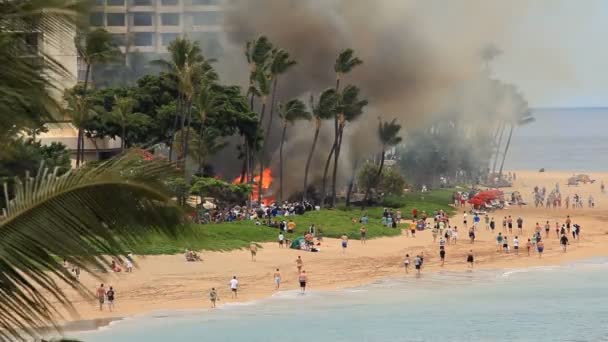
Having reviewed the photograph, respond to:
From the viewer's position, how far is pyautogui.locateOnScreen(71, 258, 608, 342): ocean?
32.2 metres

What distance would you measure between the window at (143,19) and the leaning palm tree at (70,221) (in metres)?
114

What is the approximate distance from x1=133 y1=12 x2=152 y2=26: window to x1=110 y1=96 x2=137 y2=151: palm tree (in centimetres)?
5787

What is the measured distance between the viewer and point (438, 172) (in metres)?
94.9

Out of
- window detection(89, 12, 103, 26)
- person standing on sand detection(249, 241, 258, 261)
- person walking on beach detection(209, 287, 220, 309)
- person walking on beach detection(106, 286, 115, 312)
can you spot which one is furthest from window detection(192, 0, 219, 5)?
window detection(89, 12, 103, 26)

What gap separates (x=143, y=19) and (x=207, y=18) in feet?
48.3

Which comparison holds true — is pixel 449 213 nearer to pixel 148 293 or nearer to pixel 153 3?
pixel 148 293

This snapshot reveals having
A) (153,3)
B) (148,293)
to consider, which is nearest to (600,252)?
(148,293)

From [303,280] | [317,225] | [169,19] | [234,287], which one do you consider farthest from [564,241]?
[169,19]

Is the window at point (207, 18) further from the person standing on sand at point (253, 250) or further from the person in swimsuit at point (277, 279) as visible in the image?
the person in swimsuit at point (277, 279)

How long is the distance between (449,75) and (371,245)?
35.5 meters

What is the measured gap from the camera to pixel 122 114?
58.7 meters

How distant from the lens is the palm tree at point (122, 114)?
58.8 m

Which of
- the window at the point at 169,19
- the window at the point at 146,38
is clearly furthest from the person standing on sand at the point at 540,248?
the window at the point at 146,38

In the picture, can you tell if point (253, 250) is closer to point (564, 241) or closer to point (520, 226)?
point (564, 241)
